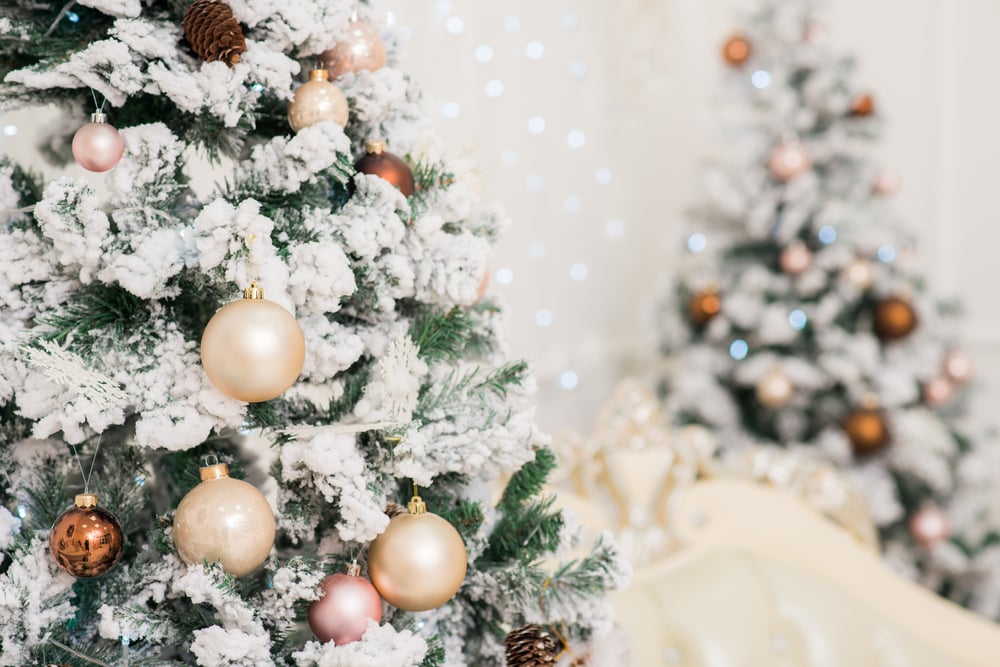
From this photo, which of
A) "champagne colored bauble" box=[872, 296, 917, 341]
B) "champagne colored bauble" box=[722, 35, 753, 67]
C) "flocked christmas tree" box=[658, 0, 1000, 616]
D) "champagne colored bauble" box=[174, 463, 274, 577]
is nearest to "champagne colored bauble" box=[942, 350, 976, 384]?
"flocked christmas tree" box=[658, 0, 1000, 616]

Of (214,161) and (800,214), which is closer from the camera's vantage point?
(214,161)

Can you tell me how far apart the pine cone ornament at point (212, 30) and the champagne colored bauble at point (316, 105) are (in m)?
0.06

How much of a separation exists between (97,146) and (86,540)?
0.28m

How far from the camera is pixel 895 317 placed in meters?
1.98

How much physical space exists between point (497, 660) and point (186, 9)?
1.94 ft

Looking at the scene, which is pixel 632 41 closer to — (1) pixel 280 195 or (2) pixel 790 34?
(2) pixel 790 34

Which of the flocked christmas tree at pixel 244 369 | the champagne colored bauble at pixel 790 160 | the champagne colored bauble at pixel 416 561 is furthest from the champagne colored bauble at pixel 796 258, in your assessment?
the champagne colored bauble at pixel 416 561

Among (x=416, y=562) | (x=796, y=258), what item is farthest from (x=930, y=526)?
(x=416, y=562)

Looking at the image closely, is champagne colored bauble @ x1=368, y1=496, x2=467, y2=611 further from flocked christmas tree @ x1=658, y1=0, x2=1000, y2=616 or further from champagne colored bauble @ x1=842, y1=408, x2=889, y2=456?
champagne colored bauble @ x1=842, y1=408, x2=889, y2=456

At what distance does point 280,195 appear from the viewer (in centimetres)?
65

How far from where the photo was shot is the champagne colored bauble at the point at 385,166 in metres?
0.67

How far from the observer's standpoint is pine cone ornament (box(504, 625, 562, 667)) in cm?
68

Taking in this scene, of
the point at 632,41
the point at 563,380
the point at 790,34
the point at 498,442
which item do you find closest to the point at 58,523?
the point at 498,442

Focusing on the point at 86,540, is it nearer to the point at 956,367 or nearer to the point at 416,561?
the point at 416,561
